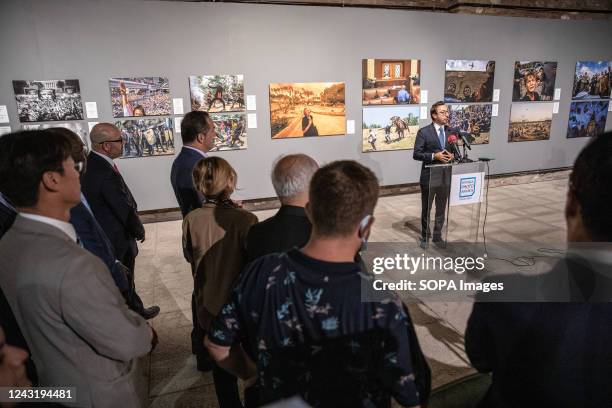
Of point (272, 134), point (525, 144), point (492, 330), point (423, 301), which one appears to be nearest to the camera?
point (492, 330)

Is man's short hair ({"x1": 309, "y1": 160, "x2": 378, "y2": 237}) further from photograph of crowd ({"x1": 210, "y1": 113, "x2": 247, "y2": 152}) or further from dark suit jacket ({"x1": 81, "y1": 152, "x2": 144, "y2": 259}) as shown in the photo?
photograph of crowd ({"x1": 210, "y1": 113, "x2": 247, "y2": 152})

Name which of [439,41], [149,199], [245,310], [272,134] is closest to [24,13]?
[149,199]

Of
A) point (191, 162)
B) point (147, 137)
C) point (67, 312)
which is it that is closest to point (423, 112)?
point (147, 137)

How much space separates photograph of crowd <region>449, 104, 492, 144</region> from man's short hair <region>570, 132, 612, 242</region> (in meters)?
8.26

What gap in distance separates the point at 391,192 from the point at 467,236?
2823 mm

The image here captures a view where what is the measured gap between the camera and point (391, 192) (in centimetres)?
881

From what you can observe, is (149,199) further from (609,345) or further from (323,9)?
(609,345)

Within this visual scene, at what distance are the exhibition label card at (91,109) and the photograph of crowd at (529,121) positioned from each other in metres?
8.93

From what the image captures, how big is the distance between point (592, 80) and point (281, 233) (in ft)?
37.3

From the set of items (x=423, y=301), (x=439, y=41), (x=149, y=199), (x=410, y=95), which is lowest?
(x=423, y=301)

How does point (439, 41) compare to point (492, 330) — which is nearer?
point (492, 330)

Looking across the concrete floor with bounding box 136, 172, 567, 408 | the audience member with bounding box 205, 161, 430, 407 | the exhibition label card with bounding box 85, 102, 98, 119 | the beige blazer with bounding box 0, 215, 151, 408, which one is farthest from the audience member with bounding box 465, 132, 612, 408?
the exhibition label card with bounding box 85, 102, 98, 119

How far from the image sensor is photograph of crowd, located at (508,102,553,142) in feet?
30.6

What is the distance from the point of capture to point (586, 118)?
32.8 feet
